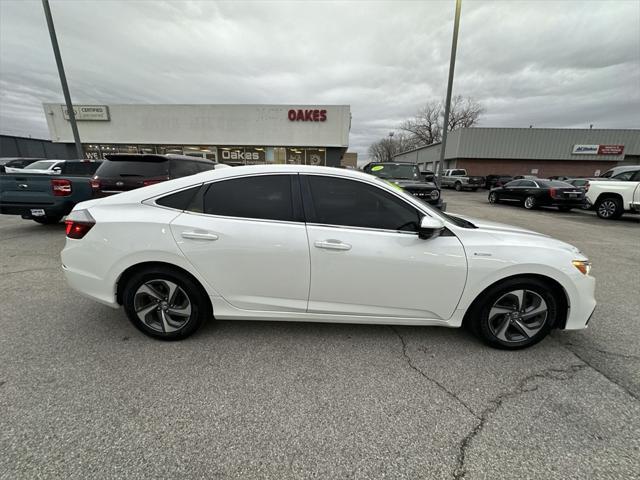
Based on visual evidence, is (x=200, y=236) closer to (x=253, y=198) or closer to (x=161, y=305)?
(x=253, y=198)

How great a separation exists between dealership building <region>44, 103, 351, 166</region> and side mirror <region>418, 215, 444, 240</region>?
18.3 meters

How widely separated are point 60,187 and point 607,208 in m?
17.5

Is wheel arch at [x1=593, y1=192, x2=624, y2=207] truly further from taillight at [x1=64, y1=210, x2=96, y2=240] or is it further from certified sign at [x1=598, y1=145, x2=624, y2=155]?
certified sign at [x1=598, y1=145, x2=624, y2=155]

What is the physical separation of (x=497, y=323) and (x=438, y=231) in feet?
3.52

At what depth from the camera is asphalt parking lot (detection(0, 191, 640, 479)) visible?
5.16 ft

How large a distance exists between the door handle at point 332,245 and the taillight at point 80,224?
2.01 m

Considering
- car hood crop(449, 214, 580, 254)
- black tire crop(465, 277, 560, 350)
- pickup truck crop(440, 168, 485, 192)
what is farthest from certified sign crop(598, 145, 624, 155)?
black tire crop(465, 277, 560, 350)

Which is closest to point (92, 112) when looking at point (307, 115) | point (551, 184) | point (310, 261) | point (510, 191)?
point (307, 115)

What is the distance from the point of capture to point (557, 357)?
251 centimetres

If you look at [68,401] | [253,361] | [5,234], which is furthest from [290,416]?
[5,234]

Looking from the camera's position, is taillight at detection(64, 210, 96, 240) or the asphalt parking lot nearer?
the asphalt parking lot

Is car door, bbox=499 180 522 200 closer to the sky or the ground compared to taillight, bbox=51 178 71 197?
closer to the ground

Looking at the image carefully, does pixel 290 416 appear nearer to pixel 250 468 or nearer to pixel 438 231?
pixel 250 468

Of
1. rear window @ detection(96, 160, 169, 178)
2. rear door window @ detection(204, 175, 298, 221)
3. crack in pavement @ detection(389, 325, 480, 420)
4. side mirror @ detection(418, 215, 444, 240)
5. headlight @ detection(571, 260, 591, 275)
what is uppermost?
rear window @ detection(96, 160, 169, 178)
